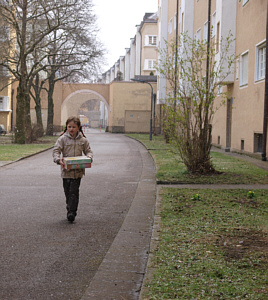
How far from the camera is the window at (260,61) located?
18844 mm

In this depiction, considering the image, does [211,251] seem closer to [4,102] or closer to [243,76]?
[243,76]

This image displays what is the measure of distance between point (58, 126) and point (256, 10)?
42.3 metres

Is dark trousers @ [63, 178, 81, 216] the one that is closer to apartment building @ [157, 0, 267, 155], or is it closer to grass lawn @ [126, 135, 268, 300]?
grass lawn @ [126, 135, 268, 300]

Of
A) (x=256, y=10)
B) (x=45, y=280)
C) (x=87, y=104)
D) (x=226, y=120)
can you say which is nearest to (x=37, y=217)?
(x=45, y=280)

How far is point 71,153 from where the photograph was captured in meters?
7.52

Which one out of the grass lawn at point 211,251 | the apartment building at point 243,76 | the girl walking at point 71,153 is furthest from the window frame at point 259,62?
the girl walking at point 71,153

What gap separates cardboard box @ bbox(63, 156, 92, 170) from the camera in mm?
7109

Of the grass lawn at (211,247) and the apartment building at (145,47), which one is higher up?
the apartment building at (145,47)

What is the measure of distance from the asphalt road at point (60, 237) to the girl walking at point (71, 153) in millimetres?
285

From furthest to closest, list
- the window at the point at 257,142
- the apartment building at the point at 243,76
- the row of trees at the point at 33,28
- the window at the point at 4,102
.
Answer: the window at the point at 4,102, the row of trees at the point at 33,28, the window at the point at 257,142, the apartment building at the point at 243,76

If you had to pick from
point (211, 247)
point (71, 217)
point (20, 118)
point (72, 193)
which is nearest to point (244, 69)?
point (20, 118)

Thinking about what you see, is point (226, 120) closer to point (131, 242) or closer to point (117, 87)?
point (131, 242)

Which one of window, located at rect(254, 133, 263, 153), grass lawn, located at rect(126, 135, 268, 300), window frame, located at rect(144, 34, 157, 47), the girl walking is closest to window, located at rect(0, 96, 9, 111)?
window frame, located at rect(144, 34, 157, 47)

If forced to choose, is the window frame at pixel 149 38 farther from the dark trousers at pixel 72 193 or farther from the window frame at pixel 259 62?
the dark trousers at pixel 72 193
